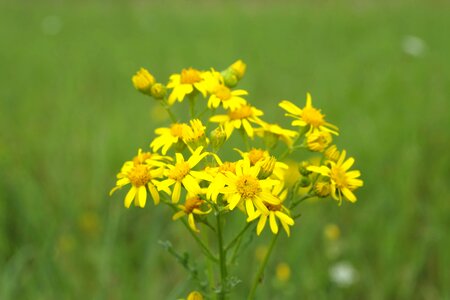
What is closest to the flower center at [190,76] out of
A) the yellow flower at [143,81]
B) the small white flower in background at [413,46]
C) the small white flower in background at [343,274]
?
the yellow flower at [143,81]

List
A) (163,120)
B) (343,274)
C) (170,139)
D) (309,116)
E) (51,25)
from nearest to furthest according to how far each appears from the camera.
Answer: (170,139) < (309,116) < (343,274) < (163,120) < (51,25)

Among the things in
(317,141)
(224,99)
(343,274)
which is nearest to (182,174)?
(224,99)

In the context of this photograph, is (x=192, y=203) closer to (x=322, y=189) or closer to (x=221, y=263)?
(x=221, y=263)

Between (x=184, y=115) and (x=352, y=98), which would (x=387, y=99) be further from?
(x=184, y=115)

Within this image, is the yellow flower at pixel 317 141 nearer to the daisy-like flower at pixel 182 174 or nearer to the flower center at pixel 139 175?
the daisy-like flower at pixel 182 174

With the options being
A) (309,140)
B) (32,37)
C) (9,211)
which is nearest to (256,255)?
(309,140)
